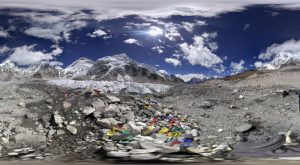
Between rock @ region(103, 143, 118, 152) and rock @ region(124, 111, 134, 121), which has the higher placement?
rock @ region(124, 111, 134, 121)

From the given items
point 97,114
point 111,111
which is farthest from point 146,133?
point 97,114

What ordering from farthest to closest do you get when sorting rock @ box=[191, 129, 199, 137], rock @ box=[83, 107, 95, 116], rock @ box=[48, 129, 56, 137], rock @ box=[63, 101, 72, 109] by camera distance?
rock @ box=[63, 101, 72, 109] → rock @ box=[83, 107, 95, 116] → rock @ box=[191, 129, 199, 137] → rock @ box=[48, 129, 56, 137]

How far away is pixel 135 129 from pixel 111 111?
5.32 feet

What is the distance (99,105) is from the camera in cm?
1752

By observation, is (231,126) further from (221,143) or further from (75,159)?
(75,159)

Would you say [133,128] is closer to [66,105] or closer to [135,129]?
[135,129]

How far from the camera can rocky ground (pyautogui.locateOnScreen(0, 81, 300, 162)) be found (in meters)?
13.5

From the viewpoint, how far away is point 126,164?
11609mm

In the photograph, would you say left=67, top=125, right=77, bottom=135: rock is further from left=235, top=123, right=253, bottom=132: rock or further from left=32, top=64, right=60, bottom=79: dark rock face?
left=32, top=64, right=60, bottom=79: dark rock face

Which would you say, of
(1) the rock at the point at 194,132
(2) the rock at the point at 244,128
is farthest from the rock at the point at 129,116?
(2) the rock at the point at 244,128

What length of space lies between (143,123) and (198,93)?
11.5 m

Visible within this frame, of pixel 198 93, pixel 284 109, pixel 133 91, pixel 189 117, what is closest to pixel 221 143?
pixel 189 117

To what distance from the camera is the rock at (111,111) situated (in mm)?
16642

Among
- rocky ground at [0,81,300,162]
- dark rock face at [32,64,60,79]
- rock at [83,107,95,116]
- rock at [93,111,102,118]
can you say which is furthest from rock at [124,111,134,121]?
dark rock face at [32,64,60,79]
